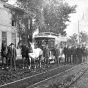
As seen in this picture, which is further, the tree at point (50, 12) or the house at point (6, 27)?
the tree at point (50, 12)

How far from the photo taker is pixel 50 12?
120 feet

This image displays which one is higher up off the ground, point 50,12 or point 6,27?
point 50,12

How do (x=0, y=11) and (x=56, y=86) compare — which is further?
(x=0, y=11)

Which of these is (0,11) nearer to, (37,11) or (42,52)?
(37,11)

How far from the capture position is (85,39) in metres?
67.5

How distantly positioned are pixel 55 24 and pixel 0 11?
1135 centimetres

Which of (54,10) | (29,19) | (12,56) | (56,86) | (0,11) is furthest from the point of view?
(54,10)

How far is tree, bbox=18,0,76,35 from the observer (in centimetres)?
3147

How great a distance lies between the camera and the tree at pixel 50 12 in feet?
103

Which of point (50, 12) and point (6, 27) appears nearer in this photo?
point (6, 27)

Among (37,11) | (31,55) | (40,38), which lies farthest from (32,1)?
(31,55)

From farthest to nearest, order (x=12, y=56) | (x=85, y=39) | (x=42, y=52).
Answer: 1. (x=85, y=39)
2. (x=42, y=52)
3. (x=12, y=56)

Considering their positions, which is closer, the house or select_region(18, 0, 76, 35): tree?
the house

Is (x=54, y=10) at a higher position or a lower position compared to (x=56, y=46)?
higher
